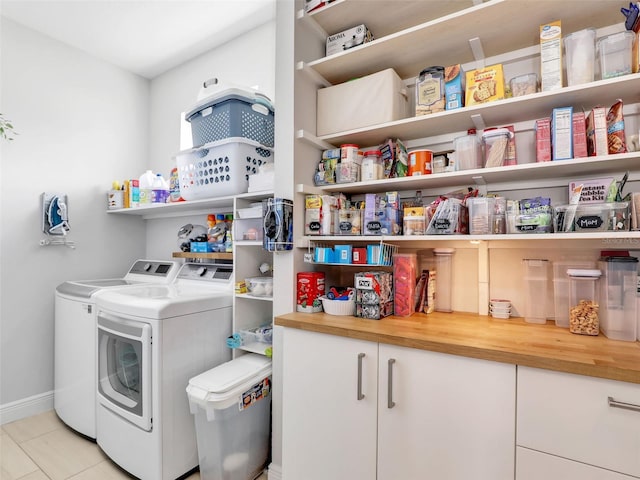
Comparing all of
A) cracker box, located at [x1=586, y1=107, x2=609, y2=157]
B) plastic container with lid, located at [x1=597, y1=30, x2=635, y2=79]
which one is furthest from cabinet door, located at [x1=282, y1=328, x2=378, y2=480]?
plastic container with lid, located at [x1=597, y1=30, x2=635, y2=79]

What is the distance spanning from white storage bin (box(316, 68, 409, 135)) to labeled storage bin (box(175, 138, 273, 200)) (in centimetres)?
49

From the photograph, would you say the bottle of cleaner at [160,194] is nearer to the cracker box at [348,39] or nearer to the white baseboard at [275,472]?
the cracker box at [348,39]

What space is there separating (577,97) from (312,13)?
1.29 meters

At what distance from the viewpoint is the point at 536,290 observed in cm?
149

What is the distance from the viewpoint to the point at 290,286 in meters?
1.74

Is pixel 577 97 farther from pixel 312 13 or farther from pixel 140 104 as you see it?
pixel 140 104

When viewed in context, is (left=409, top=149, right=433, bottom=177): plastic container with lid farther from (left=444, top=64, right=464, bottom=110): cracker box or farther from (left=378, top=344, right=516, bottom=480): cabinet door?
(left=378, top=344, right=516, bottom=480): cabinet door

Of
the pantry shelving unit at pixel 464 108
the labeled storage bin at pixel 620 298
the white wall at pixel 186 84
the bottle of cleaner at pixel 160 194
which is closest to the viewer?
the labeled storage bin at pixel 620 298

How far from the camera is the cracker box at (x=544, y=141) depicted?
1339 mm

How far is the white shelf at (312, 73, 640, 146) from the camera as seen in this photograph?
1.25 meters

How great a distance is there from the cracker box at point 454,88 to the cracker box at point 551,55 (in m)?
0.31

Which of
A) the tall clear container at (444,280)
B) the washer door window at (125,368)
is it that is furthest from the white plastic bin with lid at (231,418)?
the tall clear container at (444,280)

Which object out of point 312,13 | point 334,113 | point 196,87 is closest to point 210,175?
point 334,113

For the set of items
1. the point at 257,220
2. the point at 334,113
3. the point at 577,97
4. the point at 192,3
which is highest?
the point at 192,3
